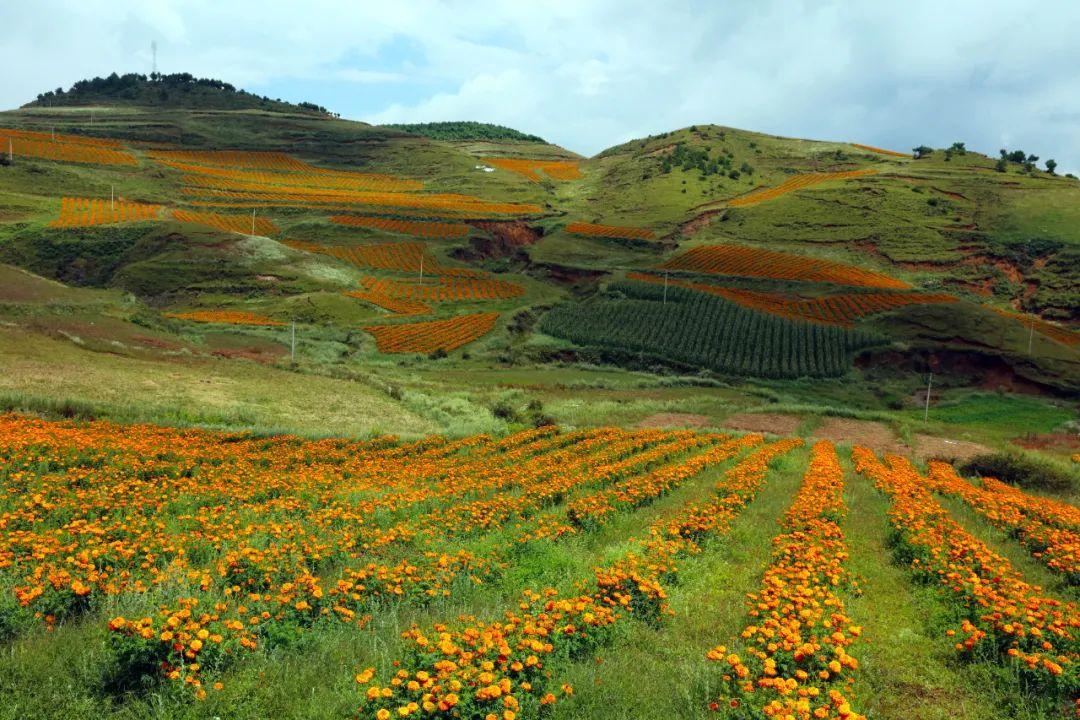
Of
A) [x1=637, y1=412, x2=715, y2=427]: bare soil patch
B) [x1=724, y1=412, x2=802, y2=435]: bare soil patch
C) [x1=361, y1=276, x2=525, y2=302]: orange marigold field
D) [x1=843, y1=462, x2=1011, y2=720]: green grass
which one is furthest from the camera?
[x1=361, y1=276, x2=525, y2=302]: orange marigold field

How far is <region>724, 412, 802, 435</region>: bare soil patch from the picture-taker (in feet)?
121

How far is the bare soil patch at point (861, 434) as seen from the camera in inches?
1310

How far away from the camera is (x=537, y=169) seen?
188 m

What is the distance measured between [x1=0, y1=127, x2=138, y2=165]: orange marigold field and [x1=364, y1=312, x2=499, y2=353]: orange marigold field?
93427mm

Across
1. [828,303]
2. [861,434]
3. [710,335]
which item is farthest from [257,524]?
[828,303]

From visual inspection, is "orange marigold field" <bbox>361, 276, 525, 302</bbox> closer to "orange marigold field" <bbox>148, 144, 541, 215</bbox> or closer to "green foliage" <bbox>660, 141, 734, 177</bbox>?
"orange marigold field" <bbox>148, 144, 541, 215</bbox>

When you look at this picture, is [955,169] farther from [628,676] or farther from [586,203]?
[628,676]

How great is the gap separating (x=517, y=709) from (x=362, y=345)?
57.8 metres

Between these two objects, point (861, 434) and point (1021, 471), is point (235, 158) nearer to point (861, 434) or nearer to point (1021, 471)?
point (861, 434)

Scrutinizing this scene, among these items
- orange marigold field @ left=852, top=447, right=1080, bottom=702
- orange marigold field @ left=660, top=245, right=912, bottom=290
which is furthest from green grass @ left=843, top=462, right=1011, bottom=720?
orange marigold field @ left=660, top=245, right=912, bottom=290

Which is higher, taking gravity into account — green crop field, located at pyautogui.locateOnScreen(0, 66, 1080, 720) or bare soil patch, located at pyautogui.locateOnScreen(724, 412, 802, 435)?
green crop field, located at pyautogui.locateOnScreen(0, 66, 1080, 720)

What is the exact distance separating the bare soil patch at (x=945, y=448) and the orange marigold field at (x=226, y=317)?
54483 mm

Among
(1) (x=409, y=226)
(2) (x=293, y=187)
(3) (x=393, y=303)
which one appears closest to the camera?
(3) (x=393, y=303)

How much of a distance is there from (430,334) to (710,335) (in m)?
29.3
